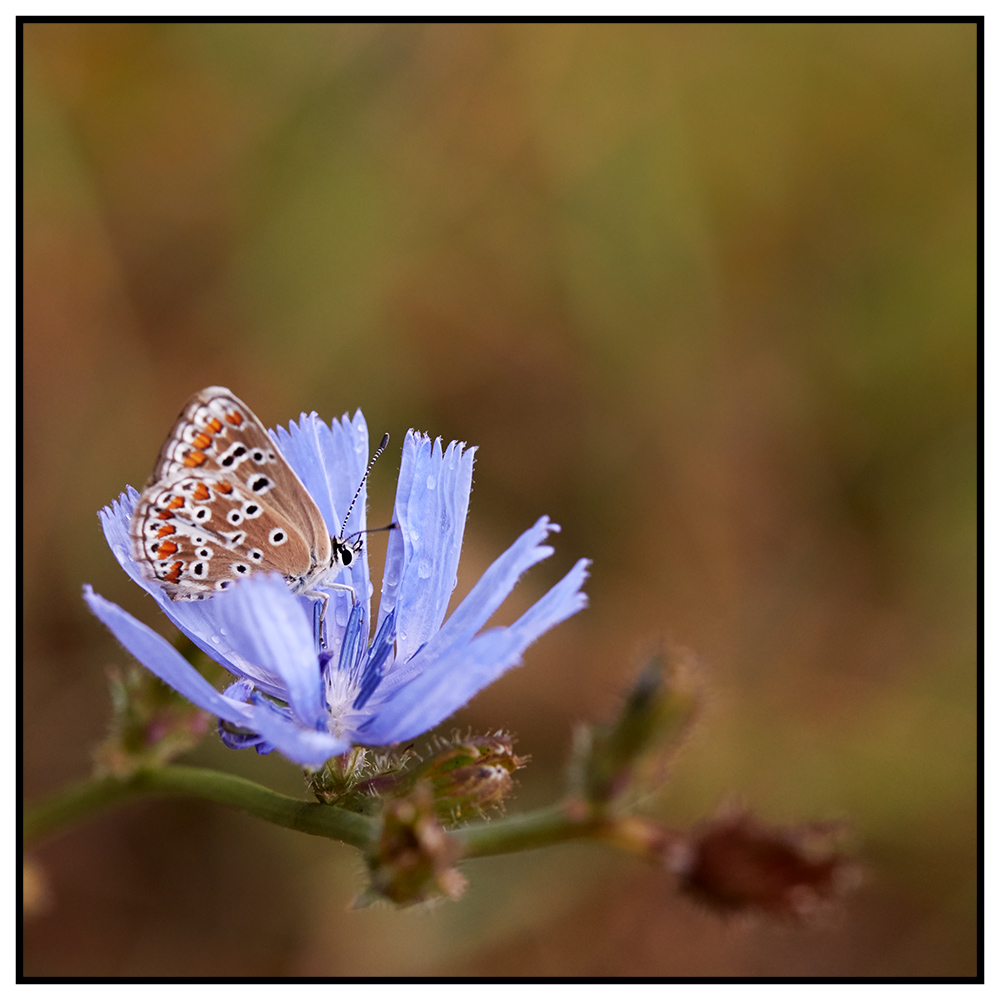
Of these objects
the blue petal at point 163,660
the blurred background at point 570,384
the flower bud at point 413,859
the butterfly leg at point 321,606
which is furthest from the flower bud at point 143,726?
the blurred background at point 570,384

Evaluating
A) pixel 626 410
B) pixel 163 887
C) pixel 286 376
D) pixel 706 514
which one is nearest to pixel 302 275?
pixel 286 376

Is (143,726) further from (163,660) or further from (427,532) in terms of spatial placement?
(427,532)

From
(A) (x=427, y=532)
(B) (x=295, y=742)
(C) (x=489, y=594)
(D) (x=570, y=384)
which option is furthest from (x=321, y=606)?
(D) (x=570, y=384)

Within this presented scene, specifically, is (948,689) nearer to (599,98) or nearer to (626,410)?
(626,410)

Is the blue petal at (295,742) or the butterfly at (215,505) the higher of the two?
the butterfly at (215,505)

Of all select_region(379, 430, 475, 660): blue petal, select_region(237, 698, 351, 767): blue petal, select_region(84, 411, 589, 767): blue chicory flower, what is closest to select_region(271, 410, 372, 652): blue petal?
select_region(84, 411, 589, 767): blue chicory flower

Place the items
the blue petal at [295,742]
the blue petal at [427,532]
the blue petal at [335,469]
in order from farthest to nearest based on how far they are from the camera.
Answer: the blue petal at [335,469]
the blue petal at [427,532]
the blue petal at [295,742]

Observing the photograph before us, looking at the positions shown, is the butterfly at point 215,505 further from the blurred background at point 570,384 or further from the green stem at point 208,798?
the blurred background at point 570,384
